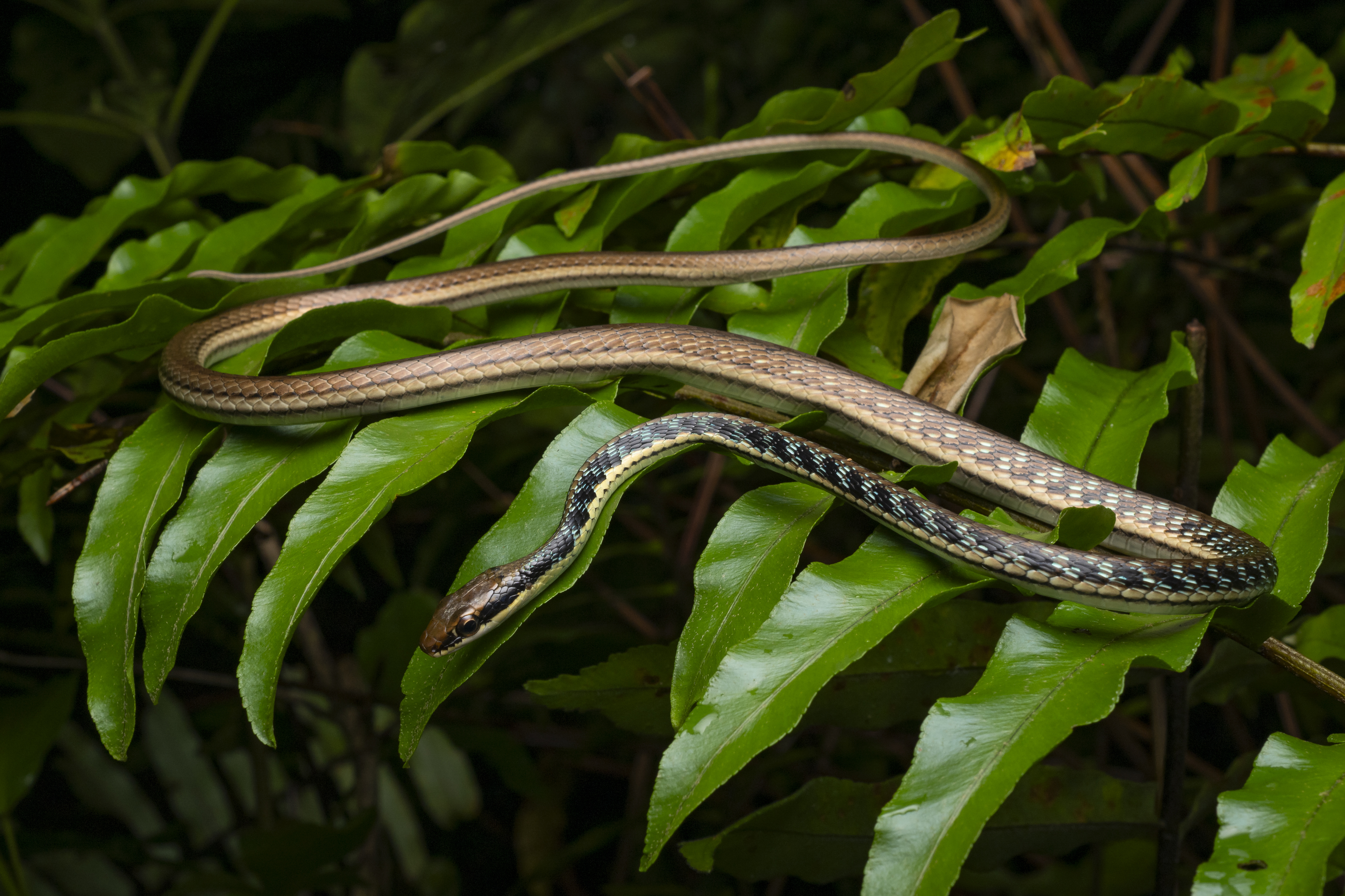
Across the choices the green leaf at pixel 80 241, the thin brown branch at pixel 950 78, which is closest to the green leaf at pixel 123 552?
the green leaf at pixel 80 241

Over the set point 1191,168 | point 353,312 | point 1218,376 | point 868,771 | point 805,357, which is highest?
point 353,312

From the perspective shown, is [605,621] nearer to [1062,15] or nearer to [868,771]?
[868,771]

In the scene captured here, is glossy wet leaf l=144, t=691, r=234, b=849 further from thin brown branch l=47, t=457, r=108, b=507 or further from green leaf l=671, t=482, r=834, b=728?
green leaf l=671, t=482, r=834, b=728

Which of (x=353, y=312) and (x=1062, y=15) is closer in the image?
(x=353, y=312)

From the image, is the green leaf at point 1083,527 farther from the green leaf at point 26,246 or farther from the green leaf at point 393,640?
the green leaf at point 26,246

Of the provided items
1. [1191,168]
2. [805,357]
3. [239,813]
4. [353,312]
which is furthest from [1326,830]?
[239,813]

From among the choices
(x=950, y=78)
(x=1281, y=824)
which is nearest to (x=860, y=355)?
(x=1281, y=824)
